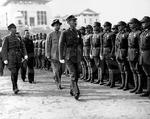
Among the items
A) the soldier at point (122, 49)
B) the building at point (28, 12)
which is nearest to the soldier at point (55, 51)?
the soldier at point (122, 49)

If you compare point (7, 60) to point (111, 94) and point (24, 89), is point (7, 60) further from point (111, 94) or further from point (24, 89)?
point (111, 94)

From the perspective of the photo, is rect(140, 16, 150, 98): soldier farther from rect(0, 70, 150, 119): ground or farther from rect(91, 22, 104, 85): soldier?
rect(91, 22, 104, 85): soldier

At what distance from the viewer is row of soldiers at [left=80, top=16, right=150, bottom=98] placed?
8108 mm

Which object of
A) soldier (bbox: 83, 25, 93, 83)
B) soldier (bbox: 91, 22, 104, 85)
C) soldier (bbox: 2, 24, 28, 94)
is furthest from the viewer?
soldier (bbox: 83, 25, 93, 83)

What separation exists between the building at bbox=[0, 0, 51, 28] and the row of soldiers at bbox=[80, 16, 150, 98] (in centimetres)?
5676

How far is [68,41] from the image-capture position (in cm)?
830

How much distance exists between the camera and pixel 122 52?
9.29 m

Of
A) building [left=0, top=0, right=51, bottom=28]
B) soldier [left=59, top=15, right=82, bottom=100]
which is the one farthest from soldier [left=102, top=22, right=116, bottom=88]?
building [left=0, top=0, right=51, bottom=28]

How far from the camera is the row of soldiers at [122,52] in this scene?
8.11 meters

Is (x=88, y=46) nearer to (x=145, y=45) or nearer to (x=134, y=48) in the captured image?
(x=134, y=48)

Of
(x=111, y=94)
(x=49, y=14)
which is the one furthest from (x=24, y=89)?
(x=49, y=14)

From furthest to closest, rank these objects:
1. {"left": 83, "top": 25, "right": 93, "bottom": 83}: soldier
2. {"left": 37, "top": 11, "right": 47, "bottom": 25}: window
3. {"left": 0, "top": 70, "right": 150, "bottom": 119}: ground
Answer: {"left": 37, "top": 11, "right": 47, "bottom": 25}: window
{"left": 83, "top": 25, "right": 93, "bottom": 83}: soldier
{"left": 0, "top": 70, "right": 150, "bottom": 119}: ground

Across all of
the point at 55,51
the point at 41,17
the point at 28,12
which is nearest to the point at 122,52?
the point at 55,51

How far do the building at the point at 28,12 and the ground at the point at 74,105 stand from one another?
5875 cm
